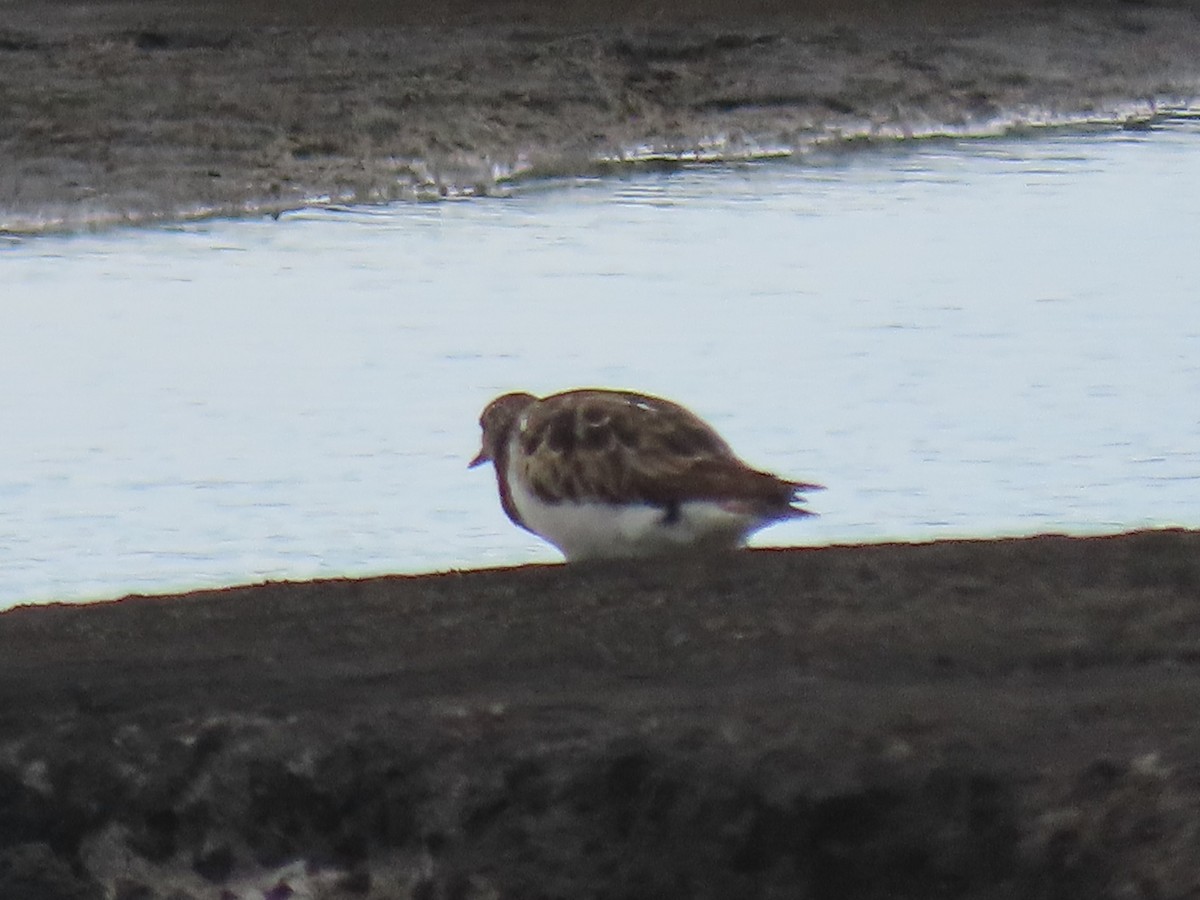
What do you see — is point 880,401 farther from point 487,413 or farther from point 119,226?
point 119,226

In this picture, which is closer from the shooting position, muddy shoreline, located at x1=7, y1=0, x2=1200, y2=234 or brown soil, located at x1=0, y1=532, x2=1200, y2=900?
brown soil, located at x1=0, y1=532, x2=1200, y2=900

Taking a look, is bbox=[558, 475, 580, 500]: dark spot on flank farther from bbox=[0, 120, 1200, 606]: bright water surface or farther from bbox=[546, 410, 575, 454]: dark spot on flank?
bbox=[0, 120, 1200, 606]: bright water surface

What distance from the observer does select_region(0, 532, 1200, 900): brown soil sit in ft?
10.4

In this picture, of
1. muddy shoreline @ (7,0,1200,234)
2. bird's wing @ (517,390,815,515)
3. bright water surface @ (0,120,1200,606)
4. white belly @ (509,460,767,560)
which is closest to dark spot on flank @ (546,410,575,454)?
bird's wing @ (517,390,815,515)

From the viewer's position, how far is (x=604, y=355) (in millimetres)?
8180

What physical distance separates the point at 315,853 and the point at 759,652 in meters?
0.70

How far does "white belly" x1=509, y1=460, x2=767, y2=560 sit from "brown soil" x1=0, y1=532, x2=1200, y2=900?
397 millimetres

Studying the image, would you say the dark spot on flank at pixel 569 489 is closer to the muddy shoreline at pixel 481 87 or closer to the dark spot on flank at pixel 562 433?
the dark spot on flank at pixel 562 433

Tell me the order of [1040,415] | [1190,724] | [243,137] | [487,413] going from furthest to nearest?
[243,137] < [1040,415] < [487,413] < [1190,724]

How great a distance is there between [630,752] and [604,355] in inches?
195

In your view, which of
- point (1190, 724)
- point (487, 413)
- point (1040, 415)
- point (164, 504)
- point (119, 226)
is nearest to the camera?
point (1190, 724)

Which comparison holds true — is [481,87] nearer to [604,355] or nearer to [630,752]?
[604,355]

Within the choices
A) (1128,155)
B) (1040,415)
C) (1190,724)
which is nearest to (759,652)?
(1190,724)

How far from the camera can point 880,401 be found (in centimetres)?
759
